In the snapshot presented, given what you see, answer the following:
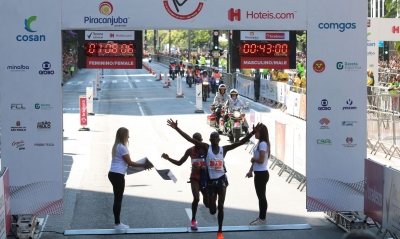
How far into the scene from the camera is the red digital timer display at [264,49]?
44.5ft

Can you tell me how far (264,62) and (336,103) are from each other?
4.80 ft

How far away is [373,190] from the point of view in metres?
12.5

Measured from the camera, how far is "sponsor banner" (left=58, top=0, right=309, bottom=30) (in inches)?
515

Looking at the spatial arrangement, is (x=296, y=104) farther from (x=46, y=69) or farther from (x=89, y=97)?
(x=46, y=69)

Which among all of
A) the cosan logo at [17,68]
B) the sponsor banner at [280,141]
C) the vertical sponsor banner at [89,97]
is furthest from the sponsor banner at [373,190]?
the vertical sponsor banner at [89,97]

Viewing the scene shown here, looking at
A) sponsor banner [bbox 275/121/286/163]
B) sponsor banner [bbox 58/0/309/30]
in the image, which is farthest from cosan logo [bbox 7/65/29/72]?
sponsor banner [bbox 275/121/286/163]

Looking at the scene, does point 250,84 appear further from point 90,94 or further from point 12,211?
point 12,211

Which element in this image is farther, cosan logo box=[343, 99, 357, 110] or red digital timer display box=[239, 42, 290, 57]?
cosan logo box=[343, 99, 357, 110]

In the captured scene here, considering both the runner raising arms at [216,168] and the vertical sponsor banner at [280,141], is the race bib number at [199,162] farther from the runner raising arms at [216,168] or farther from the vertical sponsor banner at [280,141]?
the vertical sponsor banner at [280,141]

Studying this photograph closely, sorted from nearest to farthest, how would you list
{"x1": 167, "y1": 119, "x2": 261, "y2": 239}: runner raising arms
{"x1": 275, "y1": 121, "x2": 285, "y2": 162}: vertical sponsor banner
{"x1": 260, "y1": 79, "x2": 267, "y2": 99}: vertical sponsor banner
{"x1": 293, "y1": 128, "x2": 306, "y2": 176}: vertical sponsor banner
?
{"x1": 167, "y1": 119, "x2": 261, "y2": 239}: runner raising arms
{"x1": 293, "y1": 128, "x2": 306, "y2": 176}: vertical sponsor banner
{"x1": 275, "y1": 121, "x2": 285, "y2": 162}: vertical sponsor banner
{"x1": 260, "y1": 79, "x2": 267, "y2": 99}: vertical sponsor banner

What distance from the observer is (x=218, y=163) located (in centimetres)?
1235

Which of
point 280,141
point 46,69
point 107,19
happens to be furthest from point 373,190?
point 280,141

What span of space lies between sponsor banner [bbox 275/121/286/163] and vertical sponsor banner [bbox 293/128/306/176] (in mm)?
1202

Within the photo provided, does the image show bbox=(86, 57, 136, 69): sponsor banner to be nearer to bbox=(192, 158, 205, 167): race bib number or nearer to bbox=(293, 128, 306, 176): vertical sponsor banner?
bbox=(192, 158, 205, 167): race bib number
